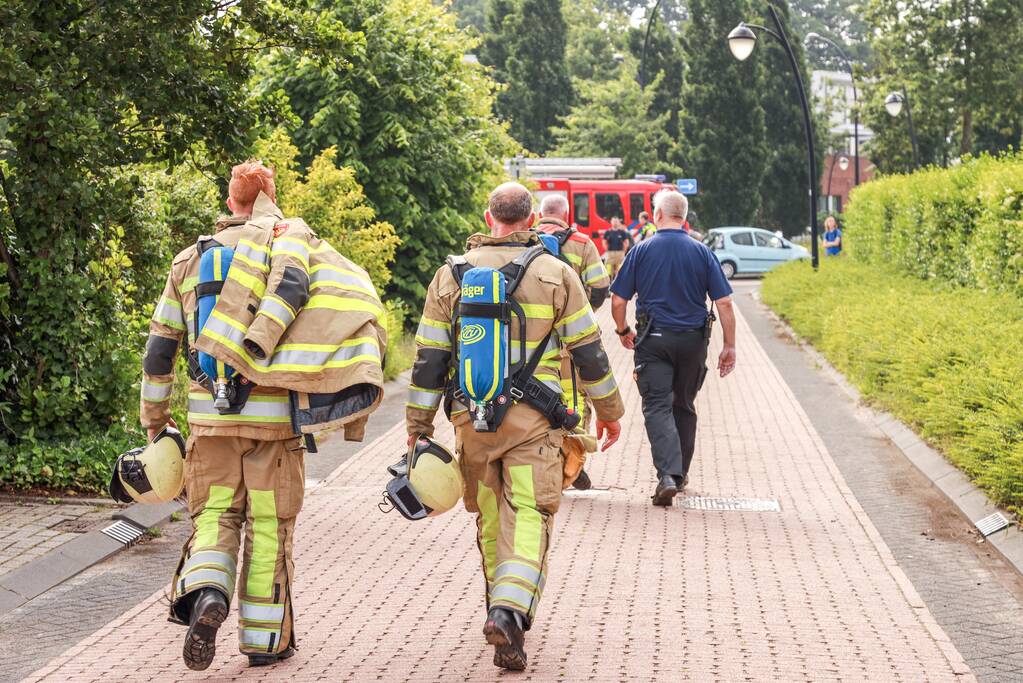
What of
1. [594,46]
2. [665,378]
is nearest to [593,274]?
[665,378]

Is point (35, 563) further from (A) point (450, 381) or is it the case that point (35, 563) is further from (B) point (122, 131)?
(B) point (122, 131)

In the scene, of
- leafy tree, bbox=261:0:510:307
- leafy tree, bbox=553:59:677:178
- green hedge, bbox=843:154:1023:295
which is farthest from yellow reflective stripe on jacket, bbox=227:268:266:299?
leafy tree, bbox=553:59:677:178

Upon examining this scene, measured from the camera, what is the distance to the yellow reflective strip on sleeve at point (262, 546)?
5.37 meters

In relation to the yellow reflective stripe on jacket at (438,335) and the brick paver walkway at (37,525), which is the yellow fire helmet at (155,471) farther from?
the brick paver walkway at (37,525)

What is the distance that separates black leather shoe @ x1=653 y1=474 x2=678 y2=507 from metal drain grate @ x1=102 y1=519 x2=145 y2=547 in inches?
120

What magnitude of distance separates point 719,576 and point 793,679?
1.75 meters

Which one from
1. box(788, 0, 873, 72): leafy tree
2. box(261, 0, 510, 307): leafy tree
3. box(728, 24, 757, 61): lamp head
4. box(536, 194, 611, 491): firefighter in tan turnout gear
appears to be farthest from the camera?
box(788, 0, 873, 72): leafy tree

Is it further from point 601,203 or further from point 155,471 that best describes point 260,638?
point 601,203

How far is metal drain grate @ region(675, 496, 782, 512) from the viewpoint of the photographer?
8891 mm

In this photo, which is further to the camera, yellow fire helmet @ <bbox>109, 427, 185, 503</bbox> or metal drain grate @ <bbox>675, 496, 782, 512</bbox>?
metal drain grate @ <bbox>675, 496, 782, 512</bbox>

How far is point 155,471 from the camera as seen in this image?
5.51 meters

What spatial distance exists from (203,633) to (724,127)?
4972 centimetres

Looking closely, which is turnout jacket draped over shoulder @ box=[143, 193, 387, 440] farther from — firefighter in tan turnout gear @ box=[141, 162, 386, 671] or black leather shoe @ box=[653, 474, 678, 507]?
black leather shoe @ box=[653, 474, 678, 507]

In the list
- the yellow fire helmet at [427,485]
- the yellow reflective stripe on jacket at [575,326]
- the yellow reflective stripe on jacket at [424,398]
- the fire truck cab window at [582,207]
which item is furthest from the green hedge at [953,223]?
the fire truck cab window at [582,207]
